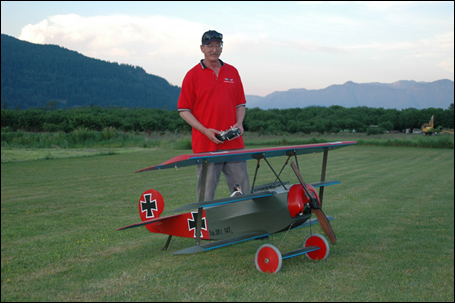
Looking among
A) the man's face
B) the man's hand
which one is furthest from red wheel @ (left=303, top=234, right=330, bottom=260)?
the man's face

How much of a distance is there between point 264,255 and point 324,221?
808 mm

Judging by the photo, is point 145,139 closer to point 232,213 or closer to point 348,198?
point 348,198

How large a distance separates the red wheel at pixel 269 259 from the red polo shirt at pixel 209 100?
136 cm

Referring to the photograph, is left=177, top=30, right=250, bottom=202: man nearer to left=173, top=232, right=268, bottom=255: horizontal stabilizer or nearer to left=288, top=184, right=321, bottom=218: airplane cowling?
left=173, top=232, right=268, bottom=255: horizontal stabilizer

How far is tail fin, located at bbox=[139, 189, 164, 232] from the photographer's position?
17.6ft

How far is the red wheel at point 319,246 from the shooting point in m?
4.84

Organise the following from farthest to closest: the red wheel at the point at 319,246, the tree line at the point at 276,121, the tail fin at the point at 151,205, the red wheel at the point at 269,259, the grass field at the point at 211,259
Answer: the tree line at the point at 276,121, the tail fin at the point at 151,205, the red wheel at the point at 319,246, the red wheel at the point at 269,259, the grass field at the point at 211,259

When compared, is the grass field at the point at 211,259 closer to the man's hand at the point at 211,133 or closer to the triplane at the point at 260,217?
the triplane at the point at 260,217

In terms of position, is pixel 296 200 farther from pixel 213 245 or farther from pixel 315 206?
pixel 213 245

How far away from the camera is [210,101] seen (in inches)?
200

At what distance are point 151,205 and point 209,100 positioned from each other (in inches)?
62.7

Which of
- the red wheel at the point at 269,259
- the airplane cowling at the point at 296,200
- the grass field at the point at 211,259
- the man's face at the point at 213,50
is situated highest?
the man's face at the point at 213,50

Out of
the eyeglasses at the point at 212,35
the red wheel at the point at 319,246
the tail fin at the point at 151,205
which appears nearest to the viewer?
the red wheel at the point at 319,246

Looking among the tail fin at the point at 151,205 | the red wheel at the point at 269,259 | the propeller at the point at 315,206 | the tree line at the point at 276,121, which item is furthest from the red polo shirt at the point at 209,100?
the tree line at the point at 276,121
